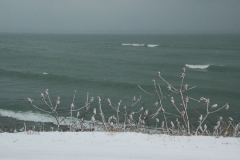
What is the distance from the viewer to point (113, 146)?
4.15 metres

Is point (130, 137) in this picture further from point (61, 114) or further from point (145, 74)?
point (145, 74)

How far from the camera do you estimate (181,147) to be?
4.14m

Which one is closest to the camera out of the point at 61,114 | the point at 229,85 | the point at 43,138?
the point at 43,138

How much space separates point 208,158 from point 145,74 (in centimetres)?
2536

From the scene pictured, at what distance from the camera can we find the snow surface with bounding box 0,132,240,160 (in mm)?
3703

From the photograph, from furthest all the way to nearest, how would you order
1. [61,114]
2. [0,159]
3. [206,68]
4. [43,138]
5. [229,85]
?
[206,68]
[229,85]
[61,114]
[43,138]
[0,159]

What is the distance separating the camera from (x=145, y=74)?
28.9 metres

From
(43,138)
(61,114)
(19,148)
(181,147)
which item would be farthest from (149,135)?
(61,114)

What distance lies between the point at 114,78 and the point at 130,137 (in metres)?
21.8

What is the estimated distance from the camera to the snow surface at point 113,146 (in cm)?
370

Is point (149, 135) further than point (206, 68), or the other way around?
point (206, 68)

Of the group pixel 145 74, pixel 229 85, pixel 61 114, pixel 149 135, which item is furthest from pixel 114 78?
pixel 149 135

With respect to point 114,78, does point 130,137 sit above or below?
above

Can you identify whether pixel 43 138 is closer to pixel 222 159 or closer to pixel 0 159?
pixel 0 159
